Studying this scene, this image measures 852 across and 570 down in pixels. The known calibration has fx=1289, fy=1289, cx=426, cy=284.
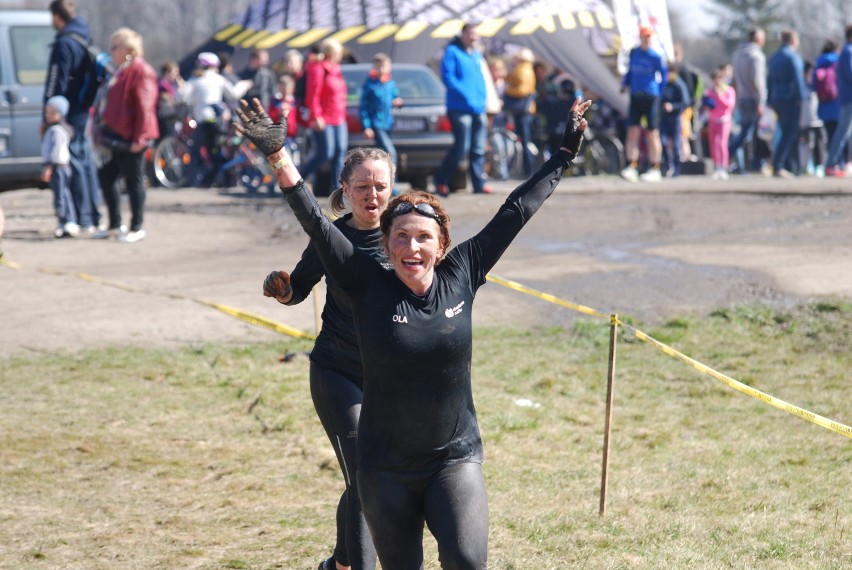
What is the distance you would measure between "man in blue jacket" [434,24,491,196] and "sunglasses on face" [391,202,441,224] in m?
11.8

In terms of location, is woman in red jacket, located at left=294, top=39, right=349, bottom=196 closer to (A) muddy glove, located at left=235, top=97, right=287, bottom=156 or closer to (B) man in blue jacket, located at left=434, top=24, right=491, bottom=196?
(B) man in blue jacket, located at left=434, top=24, right=491, bottom=196

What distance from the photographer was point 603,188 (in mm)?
18031

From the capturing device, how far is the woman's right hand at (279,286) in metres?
4.82

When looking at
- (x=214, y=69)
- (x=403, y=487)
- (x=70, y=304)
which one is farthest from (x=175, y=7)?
(x=403, y=487)

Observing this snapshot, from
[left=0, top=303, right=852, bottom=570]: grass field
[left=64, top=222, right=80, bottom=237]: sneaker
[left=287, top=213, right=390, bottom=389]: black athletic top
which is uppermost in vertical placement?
[left=287, top=213, right=390, bottom=389]: black athletic top

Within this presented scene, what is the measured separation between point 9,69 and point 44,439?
974 cm

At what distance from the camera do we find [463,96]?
1580 centimetres

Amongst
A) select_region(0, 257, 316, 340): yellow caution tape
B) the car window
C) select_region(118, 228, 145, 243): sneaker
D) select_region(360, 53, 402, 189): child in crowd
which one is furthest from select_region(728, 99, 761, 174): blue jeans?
select_region(0, 257, 316, 340): yellow caution tape

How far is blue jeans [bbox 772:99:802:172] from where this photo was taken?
64.2ft

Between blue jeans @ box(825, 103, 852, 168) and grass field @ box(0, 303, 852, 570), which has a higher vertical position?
blue jeans @ box(825, 103, 852, 168)

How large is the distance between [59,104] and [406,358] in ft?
32.7

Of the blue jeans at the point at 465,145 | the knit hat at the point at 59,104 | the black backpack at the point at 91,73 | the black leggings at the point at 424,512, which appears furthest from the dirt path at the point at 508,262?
the black leggings at the point at 424,512

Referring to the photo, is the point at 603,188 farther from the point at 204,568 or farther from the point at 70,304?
the point at 204,568

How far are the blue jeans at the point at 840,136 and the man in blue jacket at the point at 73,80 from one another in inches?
426
